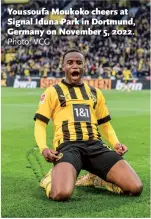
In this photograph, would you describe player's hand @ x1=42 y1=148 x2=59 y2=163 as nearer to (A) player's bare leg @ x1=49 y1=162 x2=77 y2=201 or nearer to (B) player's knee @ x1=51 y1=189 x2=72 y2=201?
(A) player's bare leg @ x1=49 y1=162 x2=77 y2=201

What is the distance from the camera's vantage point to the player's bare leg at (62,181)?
5.74 m

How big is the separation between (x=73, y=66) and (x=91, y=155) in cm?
110

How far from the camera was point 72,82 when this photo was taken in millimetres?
6598

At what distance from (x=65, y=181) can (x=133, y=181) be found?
2.67 feet

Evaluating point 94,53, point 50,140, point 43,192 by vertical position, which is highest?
point 94,53

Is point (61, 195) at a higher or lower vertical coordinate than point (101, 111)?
lower

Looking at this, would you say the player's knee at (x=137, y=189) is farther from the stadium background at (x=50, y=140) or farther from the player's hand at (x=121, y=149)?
the player's hand at (x=121, y=149)

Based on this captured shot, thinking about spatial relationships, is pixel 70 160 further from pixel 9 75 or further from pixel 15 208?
pixel 9 75

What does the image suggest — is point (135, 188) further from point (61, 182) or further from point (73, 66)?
point (73, 66)

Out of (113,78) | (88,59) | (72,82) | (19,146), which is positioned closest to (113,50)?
(88,59)

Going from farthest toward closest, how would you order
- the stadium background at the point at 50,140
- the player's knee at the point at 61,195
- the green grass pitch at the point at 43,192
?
the player's knee at the point at 61,195, the stadium background at the point at 50,140, the green grass pitch at the point at 43,192

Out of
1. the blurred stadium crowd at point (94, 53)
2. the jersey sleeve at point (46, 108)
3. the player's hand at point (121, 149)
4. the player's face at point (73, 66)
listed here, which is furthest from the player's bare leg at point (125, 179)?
the blurred stadium crowd at point (94, 53)

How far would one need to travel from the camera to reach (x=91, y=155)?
6301mm

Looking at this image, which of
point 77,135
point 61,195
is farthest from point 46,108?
point 61,195
